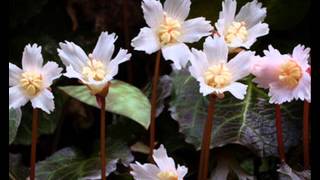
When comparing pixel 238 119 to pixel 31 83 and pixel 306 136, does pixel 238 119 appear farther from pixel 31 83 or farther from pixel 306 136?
pixel 31 83

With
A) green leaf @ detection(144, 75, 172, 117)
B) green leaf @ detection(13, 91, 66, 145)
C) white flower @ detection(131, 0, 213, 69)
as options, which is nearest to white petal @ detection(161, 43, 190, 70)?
white flower @ detection(131, 0, 213, 69)

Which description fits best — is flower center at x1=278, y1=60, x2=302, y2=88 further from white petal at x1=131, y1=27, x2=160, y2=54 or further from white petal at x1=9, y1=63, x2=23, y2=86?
white petal at x1=9, y1=63, x2=23, y2=86

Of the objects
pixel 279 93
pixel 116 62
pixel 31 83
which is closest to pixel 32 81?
pixel 31 83

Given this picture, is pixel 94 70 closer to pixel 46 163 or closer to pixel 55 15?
pixel 46 163

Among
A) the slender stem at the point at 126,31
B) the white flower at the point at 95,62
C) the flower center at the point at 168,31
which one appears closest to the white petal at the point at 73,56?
the white flower at the point at 95,62

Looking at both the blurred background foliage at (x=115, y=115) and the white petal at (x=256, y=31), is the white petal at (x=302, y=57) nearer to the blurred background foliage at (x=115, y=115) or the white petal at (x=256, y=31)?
the white petal at (x=256, y=31)

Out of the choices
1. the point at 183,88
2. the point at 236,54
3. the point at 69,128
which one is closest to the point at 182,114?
the point at 183,88
